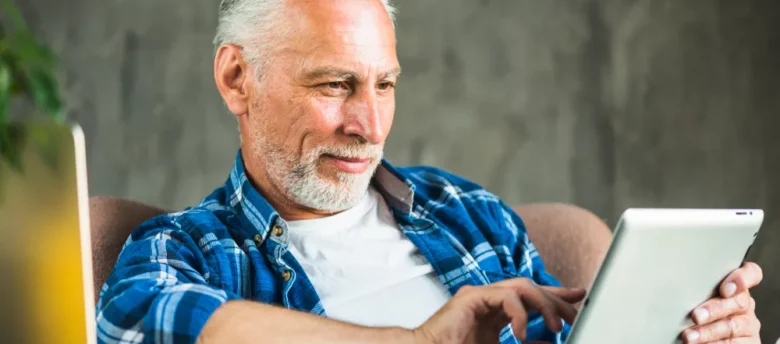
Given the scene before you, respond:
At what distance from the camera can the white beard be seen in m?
1.45

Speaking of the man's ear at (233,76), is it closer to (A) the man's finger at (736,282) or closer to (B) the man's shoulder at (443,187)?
(B) the man's shoulder at (443,187)

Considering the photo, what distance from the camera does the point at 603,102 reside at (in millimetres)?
2379

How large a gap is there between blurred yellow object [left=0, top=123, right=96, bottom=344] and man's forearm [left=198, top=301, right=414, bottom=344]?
0.30 meters

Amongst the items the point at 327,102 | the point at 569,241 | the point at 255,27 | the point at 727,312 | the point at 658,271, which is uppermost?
the point at 255,27

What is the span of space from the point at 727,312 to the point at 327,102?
70 centimetres

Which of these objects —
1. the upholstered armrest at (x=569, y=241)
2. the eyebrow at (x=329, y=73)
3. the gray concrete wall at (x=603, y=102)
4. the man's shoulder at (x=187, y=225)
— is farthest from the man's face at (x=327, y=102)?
the gray concrete wall at (x=603, y=102)

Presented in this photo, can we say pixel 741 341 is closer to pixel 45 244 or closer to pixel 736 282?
pixel 736 282

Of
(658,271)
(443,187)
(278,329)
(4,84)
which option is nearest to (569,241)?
(443,187)

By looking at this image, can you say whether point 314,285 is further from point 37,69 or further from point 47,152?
point 47,152

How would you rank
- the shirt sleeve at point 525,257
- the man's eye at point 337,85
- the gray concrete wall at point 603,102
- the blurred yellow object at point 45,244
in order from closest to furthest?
1. the blurred yellow object at point 45,244
2. the man's eye at point 337,85
3. the shirt sleeve at point 525,257
4. the gray concrete wall at point 603,102

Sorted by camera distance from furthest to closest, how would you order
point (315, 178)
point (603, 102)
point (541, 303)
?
point (603, 102) → point (315, 178) → point (541, 303)

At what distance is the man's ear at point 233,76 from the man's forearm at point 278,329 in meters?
0.61

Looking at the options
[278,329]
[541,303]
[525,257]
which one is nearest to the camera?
[278,329]

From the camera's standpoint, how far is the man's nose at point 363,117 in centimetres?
142
